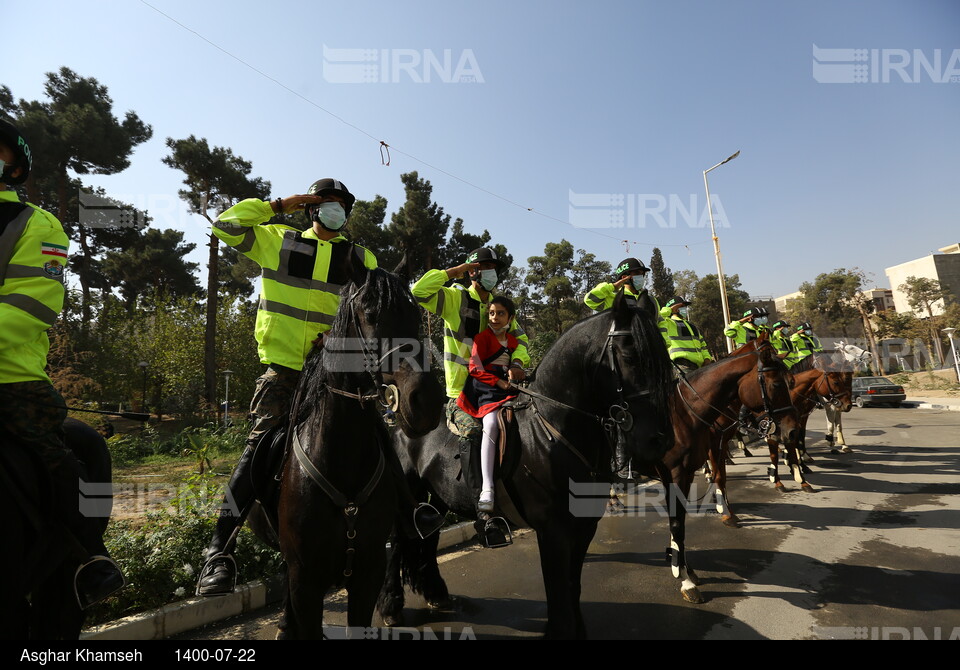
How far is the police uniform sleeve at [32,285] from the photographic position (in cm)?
255

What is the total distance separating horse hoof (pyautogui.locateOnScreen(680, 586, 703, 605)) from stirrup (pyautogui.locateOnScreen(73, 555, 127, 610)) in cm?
514

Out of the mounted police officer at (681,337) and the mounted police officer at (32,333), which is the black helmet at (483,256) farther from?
the mounted police officer at (681,337)

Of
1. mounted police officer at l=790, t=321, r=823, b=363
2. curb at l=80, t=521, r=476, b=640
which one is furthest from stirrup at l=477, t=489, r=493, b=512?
mounted police officer at l=790, t=321, r=823, b=363

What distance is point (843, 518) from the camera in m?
7.66

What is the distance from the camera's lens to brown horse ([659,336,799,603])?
6289 millimetres

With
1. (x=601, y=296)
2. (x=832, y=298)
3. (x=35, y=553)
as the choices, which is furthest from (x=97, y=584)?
(x=832, y=298)

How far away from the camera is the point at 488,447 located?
4188mm

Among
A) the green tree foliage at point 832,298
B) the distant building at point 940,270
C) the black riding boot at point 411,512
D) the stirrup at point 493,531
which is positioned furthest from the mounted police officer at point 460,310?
the distant building at point 940,270

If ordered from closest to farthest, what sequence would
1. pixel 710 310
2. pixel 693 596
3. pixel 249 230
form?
pixel 249 230, pixel 693 596, pixel 710 310

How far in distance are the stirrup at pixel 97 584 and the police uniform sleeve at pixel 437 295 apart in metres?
2.97

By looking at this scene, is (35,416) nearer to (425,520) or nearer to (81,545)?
(81,545)

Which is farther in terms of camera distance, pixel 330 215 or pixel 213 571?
pixel 330 215

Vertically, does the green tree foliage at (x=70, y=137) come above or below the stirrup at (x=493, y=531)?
above

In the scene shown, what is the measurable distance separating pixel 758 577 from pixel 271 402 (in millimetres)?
5871
